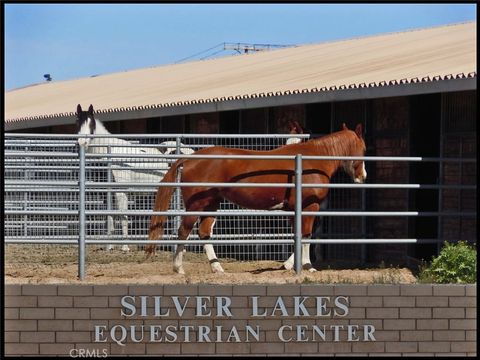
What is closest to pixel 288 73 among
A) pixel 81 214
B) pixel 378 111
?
pixel 378 111

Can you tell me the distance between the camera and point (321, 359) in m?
9.36

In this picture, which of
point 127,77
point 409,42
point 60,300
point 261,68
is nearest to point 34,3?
point 60,300

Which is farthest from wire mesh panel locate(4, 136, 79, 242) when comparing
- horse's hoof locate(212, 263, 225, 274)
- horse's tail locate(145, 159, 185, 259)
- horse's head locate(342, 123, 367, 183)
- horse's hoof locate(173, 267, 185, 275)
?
horse's head locate(342, 123, 367, 183)

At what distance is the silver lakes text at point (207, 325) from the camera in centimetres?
938

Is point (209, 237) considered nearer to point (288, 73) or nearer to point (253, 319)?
point (253, 319)

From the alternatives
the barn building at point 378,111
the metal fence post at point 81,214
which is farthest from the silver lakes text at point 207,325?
the barn building at point 378,111

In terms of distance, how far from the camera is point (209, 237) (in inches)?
460

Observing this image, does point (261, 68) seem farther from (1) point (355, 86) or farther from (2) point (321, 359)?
(2) point (321, 359)

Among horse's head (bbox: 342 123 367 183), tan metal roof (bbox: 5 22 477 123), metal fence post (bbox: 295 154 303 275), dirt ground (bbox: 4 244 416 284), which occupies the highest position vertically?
tan metal roof (bbox: 5 22 477 123)

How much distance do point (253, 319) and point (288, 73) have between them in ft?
33.2

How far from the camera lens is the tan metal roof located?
14.0 metres

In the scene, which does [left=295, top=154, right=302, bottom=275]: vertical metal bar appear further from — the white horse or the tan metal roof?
the white horse

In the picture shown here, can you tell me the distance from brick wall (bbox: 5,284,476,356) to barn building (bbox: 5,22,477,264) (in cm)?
178

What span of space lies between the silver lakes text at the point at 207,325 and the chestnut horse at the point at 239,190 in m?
1.77
